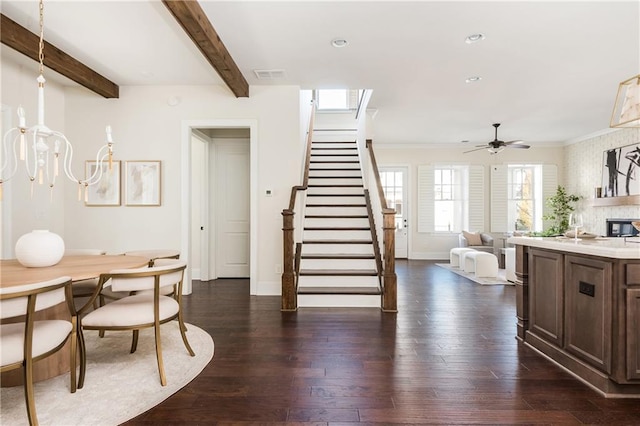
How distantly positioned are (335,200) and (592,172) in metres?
6.33

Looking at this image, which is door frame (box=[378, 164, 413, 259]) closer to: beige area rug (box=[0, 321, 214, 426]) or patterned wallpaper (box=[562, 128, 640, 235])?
patterned wallpaper (box=[562, 128, 640, 235])

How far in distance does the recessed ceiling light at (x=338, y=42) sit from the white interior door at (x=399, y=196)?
5638 millimetres

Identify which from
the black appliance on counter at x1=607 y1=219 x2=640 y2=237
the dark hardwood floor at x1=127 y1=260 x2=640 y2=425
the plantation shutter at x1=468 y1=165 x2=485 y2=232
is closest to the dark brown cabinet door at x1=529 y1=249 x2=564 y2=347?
the dark hardwood floor at x1=127 y1=260 x2=640 y2=425

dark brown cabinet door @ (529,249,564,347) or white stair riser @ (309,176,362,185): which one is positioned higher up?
white stair riser @ (309,176,362,185)

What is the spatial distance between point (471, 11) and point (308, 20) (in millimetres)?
1476

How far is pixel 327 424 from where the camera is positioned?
188cm

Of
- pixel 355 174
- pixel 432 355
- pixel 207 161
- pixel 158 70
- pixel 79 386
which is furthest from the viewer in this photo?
pixel 355 174

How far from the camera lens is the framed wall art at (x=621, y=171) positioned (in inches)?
262

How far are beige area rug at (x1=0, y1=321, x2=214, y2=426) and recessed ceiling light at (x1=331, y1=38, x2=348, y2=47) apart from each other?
322 centimetres

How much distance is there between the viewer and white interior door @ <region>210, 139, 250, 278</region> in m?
5.93

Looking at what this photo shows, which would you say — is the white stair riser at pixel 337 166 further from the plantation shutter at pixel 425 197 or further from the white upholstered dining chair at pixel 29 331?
the white upholstered dining chair at pixel 29 331

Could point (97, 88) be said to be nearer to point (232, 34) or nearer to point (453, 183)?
point (232, 34)

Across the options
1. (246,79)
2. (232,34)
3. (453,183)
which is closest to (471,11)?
(232,34)

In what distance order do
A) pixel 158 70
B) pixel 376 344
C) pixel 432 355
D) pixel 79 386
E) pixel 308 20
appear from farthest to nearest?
pixel 158 70 → pixel 308 20 → pixel 376 344 → pixel 432 355 → pixel 79 386
